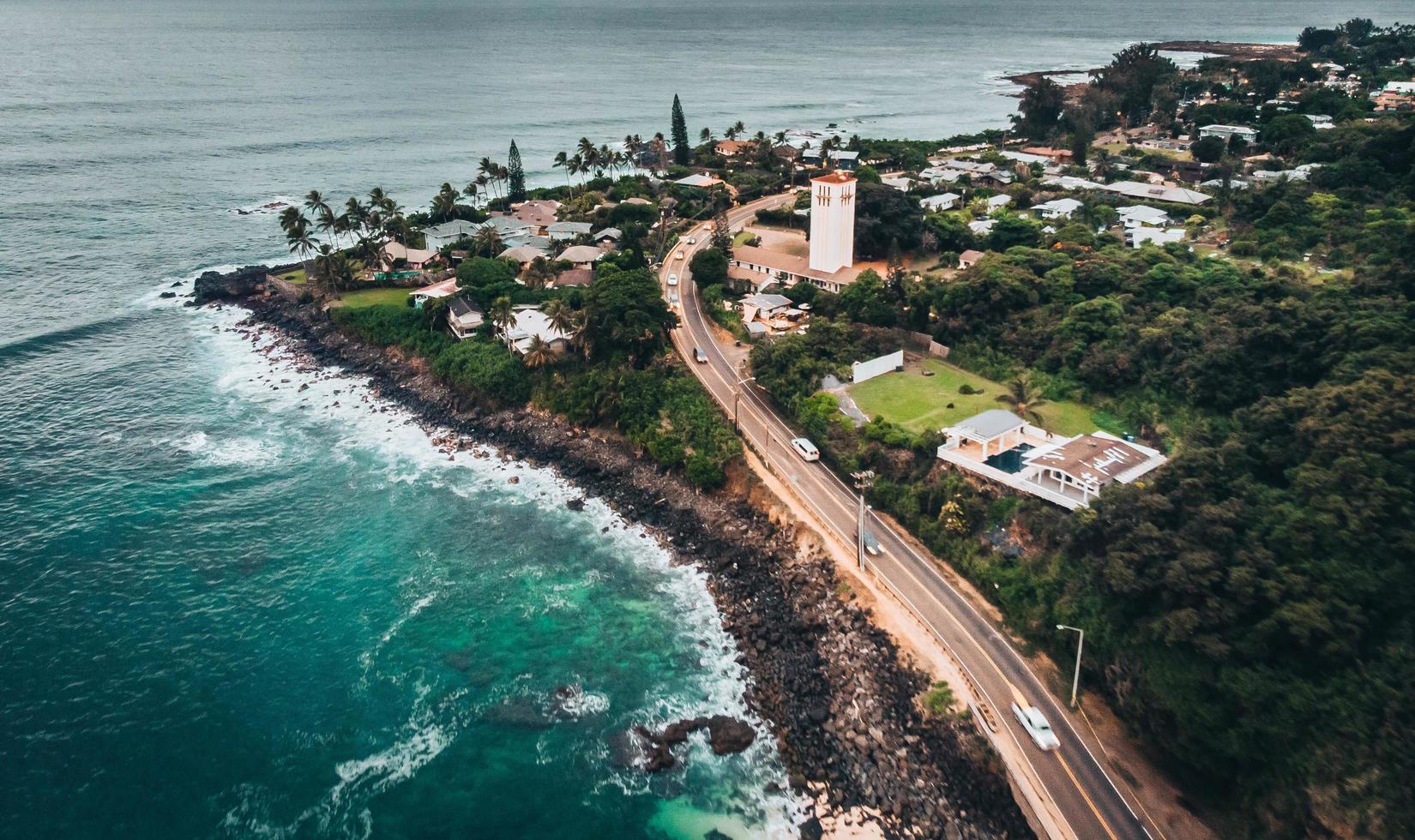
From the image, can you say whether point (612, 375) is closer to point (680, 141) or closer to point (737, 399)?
point (737, 399)

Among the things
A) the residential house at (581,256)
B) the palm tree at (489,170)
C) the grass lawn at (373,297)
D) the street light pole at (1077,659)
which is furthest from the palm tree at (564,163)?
the street light pole at (1077,659)

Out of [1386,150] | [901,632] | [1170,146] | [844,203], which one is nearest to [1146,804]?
[901,632]

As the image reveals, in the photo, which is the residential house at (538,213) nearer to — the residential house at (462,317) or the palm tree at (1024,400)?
the residential house at (462,317)

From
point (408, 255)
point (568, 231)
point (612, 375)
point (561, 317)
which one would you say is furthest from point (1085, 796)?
point (408, 255)

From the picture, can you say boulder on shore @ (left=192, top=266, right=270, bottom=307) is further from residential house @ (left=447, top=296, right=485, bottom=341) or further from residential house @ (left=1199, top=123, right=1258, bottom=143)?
residential house @ (left=1199, top=123, right=1258, bottom=143)

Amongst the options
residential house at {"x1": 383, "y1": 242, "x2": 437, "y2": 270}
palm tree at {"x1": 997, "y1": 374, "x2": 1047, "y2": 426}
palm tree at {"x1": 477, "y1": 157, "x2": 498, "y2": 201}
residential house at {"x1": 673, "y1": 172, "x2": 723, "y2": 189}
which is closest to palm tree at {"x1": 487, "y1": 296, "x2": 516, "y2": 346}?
→ residential house at {"x1": 383, "y1": 242, "x2": 437, "y2": 270}

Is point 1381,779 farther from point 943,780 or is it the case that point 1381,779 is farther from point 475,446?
point 475,446
